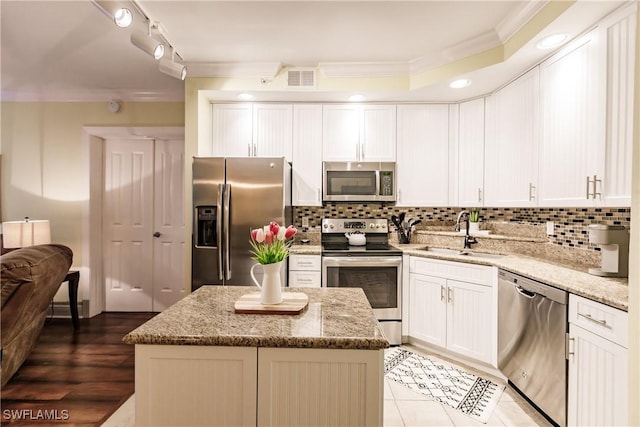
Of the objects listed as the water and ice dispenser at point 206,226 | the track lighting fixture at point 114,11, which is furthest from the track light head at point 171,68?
the water and ice dispenser at point 206,226

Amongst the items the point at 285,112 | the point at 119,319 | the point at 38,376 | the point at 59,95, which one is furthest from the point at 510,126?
the point at 59,95

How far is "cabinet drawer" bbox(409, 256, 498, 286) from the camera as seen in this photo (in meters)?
2.60

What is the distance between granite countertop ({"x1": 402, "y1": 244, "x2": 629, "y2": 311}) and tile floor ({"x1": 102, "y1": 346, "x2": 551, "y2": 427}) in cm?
87

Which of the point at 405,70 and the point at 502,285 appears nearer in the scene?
the point at 502,285

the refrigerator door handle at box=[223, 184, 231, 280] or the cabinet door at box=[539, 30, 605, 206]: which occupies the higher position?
the cabinet door at box=[539, 30, 605, 206]

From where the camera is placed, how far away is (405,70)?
10.5 ft

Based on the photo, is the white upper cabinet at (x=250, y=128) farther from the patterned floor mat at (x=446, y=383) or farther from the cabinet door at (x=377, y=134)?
the patterned floor mat at (x=446, y=383)

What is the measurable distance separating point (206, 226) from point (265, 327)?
1941 millimetres

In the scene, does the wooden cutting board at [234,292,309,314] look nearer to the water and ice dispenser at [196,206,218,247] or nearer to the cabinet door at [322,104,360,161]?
the water and ice dispenser at [196,206,218,247]

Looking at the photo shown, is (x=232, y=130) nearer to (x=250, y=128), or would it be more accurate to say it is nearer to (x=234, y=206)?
(x=250, y=128)

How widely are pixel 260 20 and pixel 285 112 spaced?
114cm

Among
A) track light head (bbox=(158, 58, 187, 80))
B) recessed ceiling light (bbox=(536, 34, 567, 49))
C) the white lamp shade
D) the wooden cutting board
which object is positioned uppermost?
recessed ceiling light (bbox=(536, 34, 567, 49))

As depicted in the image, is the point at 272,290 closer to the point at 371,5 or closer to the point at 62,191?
the point at 371,5

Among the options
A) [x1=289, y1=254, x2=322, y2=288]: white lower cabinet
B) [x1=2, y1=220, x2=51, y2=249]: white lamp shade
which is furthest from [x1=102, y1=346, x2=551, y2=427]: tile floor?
[x1=2, y1=220, x2=51, y2=249]: white lamp shade
